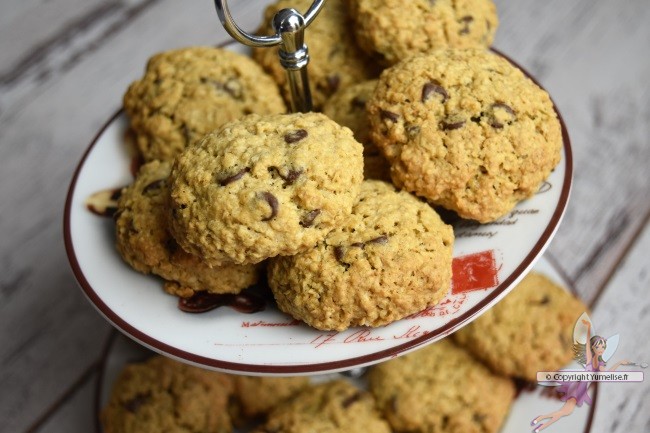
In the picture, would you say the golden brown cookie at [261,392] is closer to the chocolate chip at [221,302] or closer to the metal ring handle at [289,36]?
the chocolate chip at [221,302]

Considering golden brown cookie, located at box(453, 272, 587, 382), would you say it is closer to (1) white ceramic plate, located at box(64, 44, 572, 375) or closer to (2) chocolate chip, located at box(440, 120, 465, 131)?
(1) white ceramic plate, located at box(64, 44, 572, 375)

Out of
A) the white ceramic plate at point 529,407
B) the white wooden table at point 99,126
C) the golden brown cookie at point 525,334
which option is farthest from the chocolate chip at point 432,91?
the white wooden table at point 99,126

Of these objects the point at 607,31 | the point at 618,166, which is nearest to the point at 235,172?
the point at 618,166

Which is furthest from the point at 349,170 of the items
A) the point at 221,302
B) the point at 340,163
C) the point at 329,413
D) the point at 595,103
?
the point at 595,103

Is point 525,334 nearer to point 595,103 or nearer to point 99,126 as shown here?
point 595,103

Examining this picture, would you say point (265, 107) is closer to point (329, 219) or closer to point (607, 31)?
point (329, 219)
